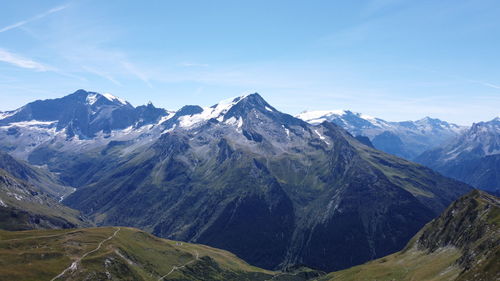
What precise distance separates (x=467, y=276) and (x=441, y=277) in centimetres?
3091

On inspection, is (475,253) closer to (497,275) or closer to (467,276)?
(467,276)

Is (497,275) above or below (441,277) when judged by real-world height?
above

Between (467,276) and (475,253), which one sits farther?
(475,253)

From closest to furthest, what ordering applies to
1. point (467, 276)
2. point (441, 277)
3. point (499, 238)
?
point (467, 276), point (499, 238), point (441, 277)

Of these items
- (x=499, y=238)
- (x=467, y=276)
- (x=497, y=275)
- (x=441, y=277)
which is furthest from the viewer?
(x=441, y=277)

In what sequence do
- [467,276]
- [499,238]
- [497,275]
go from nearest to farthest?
[497,275]
[467,276]
[499,238]

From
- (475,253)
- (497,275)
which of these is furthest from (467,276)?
(475,253)

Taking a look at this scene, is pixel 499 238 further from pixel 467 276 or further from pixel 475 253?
pixel 467 276

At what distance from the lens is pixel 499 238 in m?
186

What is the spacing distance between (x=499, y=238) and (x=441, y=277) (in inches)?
1168

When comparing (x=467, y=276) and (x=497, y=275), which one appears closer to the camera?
(x=497, y=275)

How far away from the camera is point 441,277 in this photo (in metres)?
198

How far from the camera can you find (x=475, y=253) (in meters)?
197

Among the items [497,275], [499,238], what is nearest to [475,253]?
[499,238]
